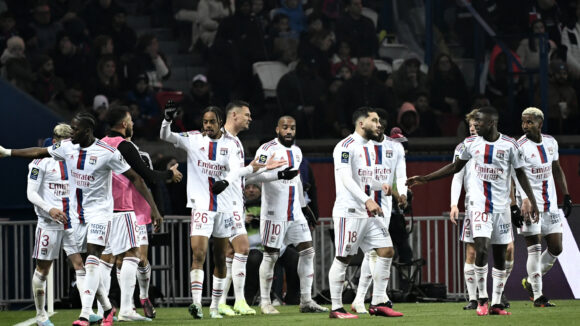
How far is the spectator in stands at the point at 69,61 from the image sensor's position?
20156mm

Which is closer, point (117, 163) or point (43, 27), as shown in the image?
point (117, 163)

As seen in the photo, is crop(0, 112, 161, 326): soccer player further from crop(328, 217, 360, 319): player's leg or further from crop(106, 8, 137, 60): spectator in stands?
crop(106, 8, 137, 60): spectator in stands

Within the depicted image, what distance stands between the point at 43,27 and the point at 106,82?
6.36ft

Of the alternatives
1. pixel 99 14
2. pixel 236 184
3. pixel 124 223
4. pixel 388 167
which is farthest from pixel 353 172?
pixel 99 14

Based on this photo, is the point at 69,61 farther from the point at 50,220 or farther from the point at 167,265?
the point at 50,220

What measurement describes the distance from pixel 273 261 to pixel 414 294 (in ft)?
10.3

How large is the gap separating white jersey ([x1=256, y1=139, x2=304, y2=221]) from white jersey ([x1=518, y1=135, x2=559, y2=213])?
108 inches

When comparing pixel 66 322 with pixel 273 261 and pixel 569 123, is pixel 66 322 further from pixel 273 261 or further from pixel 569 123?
pixel 569 123

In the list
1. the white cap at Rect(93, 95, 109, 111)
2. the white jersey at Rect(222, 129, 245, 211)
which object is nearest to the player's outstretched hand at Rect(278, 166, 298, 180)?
the white jersey at Rect(222, 129, 245, 211)

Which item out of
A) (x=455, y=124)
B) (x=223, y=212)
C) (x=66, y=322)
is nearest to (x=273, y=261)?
(x=223, y=212)

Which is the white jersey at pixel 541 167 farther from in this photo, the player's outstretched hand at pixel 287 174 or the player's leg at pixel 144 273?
the player's leg at pixel 144 273

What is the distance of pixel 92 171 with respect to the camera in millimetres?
11258

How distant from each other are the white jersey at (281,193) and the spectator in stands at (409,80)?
6.15 meters

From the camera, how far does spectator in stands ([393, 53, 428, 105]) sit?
1978 cm
